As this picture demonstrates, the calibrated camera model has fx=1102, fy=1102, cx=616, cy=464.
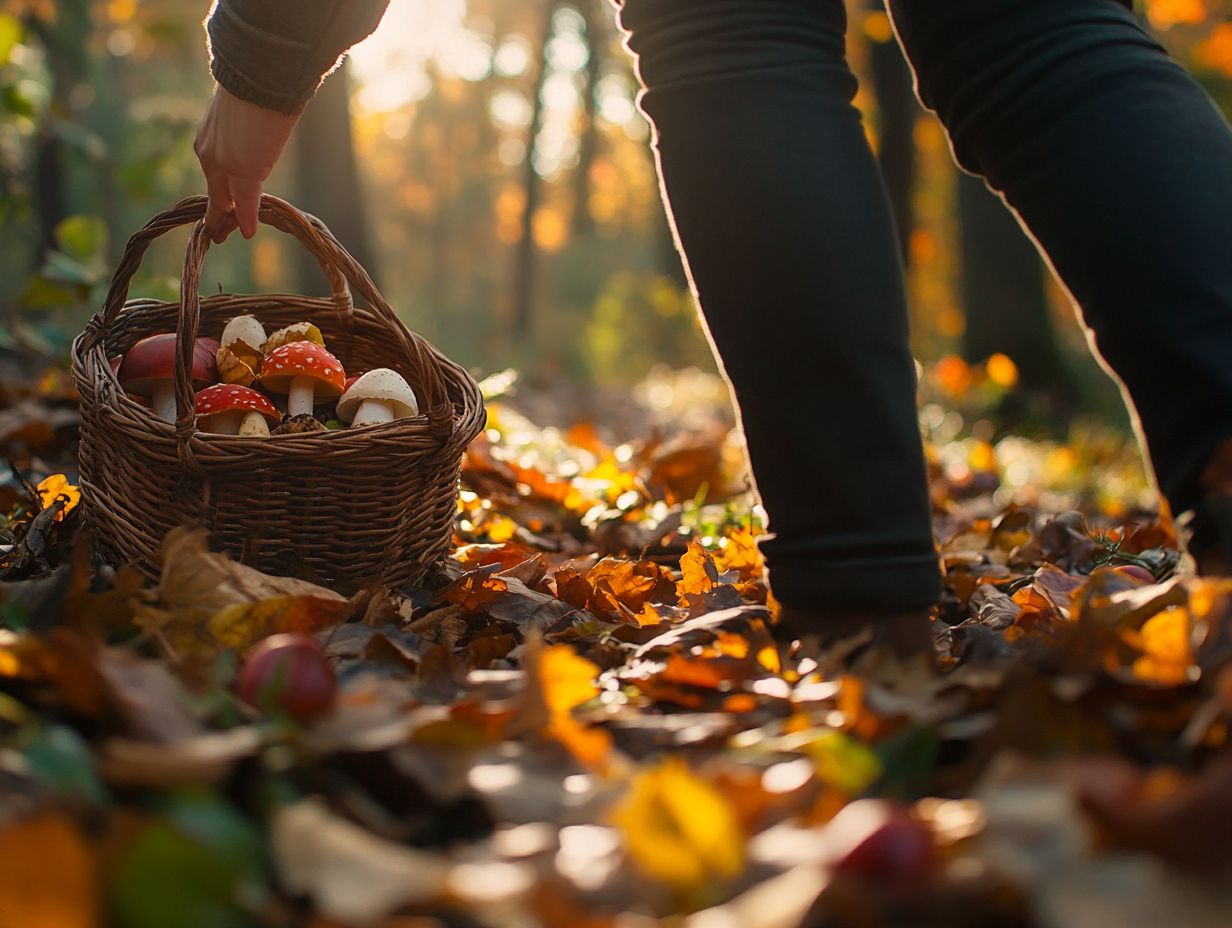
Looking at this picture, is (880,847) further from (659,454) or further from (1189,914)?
(659,454)

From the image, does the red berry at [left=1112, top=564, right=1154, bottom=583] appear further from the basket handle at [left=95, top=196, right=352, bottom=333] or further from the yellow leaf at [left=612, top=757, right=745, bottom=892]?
the basket handle at [left=95, top=196, right=352, bottom=333]

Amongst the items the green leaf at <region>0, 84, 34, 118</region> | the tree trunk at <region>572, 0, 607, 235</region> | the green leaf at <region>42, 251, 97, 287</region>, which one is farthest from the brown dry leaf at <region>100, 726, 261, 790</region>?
the tree trunk at <region>572, 0, 607, 235</region>

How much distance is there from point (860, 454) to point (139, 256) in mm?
1264

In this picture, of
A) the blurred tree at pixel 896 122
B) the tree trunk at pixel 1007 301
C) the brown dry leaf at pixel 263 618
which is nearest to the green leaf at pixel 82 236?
the brown dry leaf at pixel 263 618

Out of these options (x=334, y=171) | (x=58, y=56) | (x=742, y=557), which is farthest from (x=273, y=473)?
(x=58, y=56)

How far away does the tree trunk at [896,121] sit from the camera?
10.0 metres

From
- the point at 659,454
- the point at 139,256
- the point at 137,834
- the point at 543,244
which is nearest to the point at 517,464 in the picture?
the point at 659,454

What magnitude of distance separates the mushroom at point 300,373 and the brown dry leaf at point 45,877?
128 cm

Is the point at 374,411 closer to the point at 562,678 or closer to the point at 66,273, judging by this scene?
the point at 562,678

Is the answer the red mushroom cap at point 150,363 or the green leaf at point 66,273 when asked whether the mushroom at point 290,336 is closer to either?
the red mushroom cap at point 150,363

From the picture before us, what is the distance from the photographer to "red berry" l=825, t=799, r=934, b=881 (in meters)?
0.73

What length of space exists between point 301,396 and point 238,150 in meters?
0.48

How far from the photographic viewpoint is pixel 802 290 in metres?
1.22

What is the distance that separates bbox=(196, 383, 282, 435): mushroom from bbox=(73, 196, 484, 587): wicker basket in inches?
5.8
